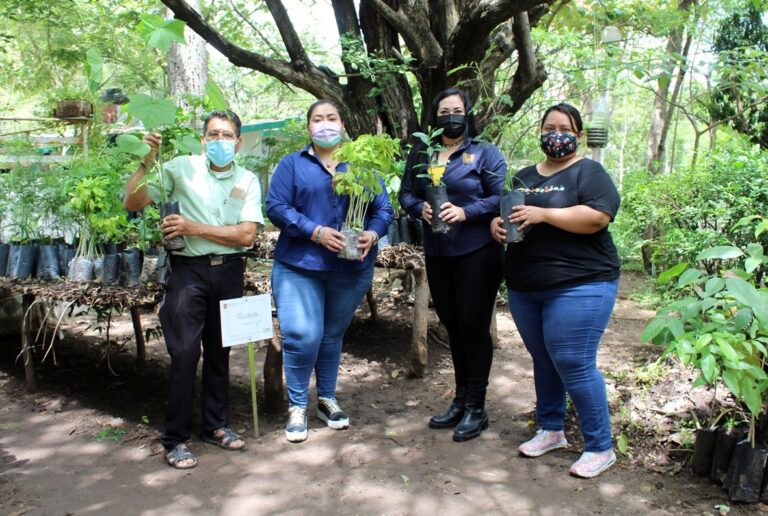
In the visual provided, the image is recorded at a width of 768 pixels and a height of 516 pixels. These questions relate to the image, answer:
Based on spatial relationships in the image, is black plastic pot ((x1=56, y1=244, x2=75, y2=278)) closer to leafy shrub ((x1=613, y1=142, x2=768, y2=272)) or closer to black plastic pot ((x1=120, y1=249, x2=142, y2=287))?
black plastic pot ((x1=120, y1=249, x2=142, y2=287))

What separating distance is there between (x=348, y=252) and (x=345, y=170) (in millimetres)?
475

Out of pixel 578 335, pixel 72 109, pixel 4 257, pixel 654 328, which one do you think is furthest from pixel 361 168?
pixel 72 109

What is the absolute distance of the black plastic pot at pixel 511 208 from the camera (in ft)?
9.66

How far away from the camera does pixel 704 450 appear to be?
2.91 meters

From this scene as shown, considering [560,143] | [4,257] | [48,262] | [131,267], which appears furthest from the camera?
[4,257]

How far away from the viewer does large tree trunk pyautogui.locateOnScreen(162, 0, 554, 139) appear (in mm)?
5996

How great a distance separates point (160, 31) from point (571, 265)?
2267 mm

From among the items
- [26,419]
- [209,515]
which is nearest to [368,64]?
[26,419]

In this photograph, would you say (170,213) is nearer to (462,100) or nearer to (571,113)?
(462,100)

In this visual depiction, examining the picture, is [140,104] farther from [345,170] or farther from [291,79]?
[291,79]

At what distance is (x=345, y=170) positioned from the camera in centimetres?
347

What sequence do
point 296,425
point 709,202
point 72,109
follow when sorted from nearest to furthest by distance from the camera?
point 296,425 → point 709,202 → point 72,109

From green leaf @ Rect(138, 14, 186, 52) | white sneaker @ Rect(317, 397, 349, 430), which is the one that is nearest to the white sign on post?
white sneaker @ Rect(317, 397, 349, 430)

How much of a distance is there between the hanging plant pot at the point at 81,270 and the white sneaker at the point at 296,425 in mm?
1661
